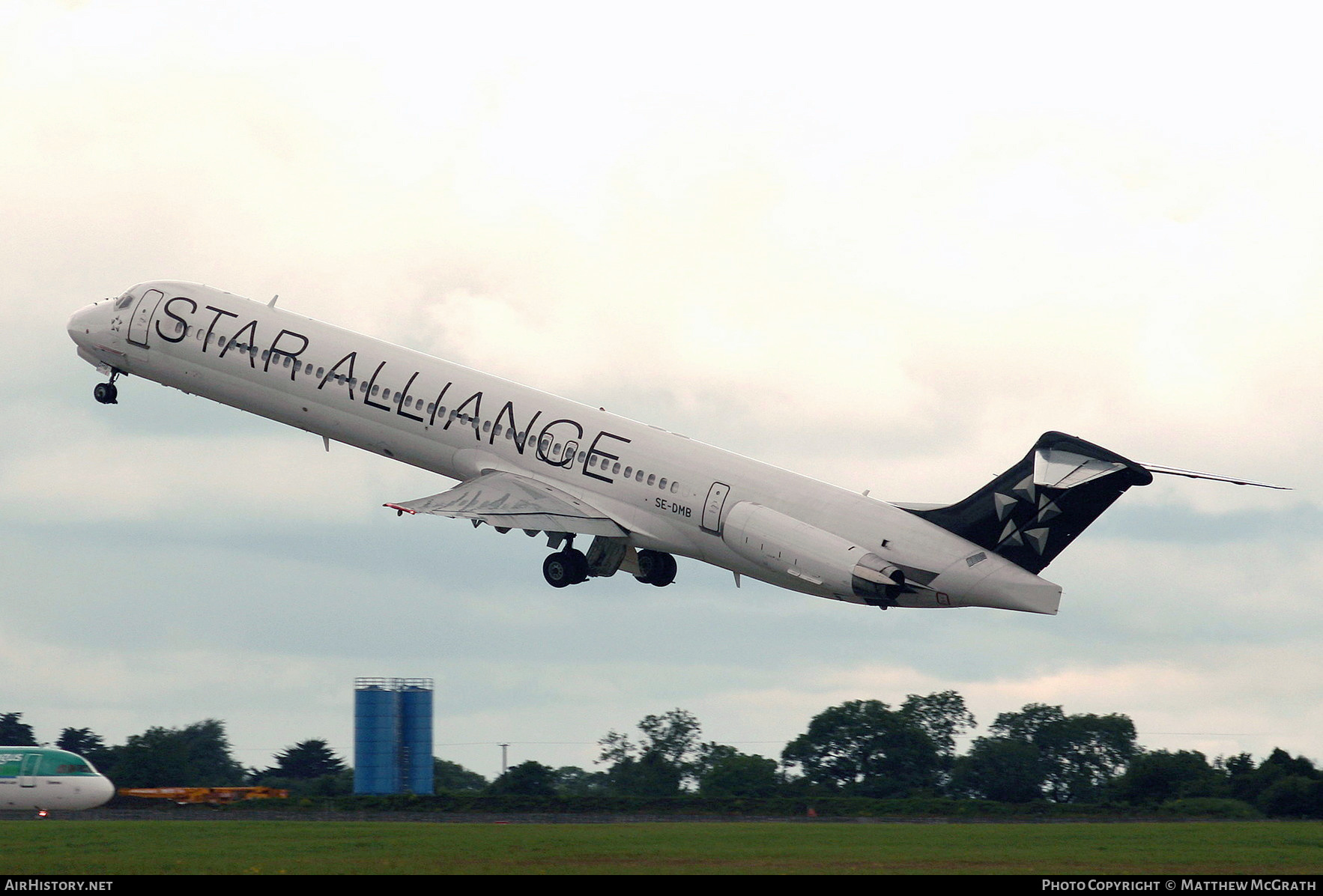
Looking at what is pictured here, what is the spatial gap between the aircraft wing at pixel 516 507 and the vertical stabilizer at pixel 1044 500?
10.3 meters

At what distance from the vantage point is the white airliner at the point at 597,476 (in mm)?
43688

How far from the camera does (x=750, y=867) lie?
33.7 m

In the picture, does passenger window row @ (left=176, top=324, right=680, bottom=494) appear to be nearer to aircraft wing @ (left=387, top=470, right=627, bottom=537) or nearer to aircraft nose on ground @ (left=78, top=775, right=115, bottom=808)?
aircraft wing @ (left=387, top=470, right=627, bottom=537)

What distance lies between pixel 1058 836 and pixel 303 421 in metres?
25.4

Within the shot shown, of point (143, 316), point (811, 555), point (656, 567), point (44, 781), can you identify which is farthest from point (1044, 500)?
point (44, 781)

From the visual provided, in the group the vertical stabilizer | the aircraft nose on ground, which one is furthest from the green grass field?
the aircraft nose on ground

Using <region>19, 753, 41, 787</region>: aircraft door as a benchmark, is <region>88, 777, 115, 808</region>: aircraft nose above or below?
below

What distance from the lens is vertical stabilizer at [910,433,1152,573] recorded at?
4241cm

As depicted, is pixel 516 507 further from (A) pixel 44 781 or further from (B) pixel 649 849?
(A) pixel 44 781

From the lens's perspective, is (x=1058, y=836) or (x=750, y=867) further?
(x=1058, y=836)

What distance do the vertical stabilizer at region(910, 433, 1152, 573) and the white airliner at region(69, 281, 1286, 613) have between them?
4cm
